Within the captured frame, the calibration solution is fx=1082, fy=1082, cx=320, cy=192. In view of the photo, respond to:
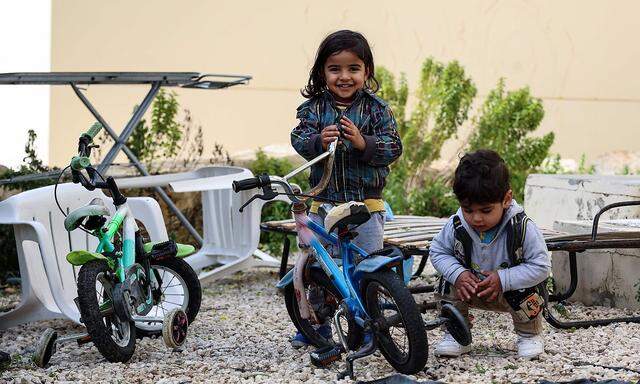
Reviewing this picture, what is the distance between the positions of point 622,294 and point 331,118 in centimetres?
195

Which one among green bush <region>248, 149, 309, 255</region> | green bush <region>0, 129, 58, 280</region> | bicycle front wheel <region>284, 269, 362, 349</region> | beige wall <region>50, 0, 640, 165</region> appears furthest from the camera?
beige wall <region>50, 0, 640, 165</region>

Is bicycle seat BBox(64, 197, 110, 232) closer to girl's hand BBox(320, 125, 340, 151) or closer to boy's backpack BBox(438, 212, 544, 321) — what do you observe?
girl's hand BBox(320, 125, 340, 151)

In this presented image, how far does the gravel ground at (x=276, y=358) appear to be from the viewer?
4020 millimetres

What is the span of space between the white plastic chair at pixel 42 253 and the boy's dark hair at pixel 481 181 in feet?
5.90

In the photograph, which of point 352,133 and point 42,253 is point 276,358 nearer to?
point 352,133

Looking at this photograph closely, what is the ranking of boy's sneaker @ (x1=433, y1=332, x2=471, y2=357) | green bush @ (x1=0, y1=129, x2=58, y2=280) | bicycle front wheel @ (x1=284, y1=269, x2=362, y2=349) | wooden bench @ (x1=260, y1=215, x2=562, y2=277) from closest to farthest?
bicycle front wheel @ (x1=284, y1=269, x2=362, y2=349)
boy's sneaker @ (x1=433, y1=332, x2=471, y2=357)
wooden bench @ (x1=260, y1=215, x2=562, y2=277)
green bush @ (x1=0, y1=129, x2=58, y2=280)

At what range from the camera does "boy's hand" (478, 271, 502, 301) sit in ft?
13.4

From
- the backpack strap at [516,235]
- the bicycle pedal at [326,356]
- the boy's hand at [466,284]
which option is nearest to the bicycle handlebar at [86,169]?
the bicycle pedal at [326,356]

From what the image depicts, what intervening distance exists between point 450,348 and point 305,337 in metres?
0.62

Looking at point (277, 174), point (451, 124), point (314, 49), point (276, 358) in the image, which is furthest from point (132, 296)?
point (314, 49)

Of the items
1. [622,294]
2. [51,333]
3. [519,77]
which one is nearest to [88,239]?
[51,333]

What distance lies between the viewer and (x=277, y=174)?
7.66m

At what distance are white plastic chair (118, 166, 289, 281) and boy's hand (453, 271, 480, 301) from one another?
210cm

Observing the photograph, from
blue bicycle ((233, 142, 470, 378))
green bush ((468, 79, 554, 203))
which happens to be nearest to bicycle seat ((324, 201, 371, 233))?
blue bicycle ((233, 142, 470, 378))
